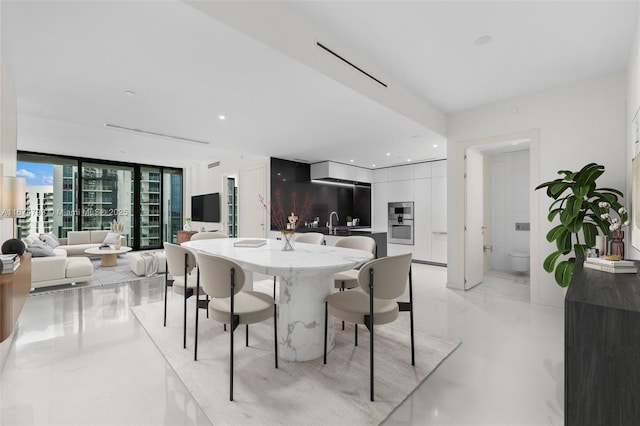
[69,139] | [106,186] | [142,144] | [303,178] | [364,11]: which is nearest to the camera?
[364,11]

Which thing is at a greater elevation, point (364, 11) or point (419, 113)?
point (364, 11)

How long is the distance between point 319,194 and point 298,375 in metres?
5.16

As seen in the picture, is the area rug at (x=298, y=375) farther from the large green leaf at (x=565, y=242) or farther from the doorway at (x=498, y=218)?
the doorway at (x=498, y=218)

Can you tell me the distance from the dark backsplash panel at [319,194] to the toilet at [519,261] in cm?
314

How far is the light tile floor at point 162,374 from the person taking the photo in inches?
66.5

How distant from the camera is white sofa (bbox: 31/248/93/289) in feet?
13.4

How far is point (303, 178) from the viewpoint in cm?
664

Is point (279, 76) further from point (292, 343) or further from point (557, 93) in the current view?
point (557, 93)

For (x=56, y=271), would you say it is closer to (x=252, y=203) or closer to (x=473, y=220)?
(x=252, y=203)

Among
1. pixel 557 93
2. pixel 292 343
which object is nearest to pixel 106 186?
pixel 292 343

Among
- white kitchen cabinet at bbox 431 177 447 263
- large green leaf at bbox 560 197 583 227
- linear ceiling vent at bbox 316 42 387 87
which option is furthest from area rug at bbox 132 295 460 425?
white kitchen cabinet at bbox 431 177 447 263

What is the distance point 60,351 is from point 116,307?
1135 millimetres

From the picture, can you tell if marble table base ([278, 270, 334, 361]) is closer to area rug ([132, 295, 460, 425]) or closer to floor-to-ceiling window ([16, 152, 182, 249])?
area rug ([132, 295, 460, 425])

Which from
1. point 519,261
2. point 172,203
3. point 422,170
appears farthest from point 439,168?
point 172,203
